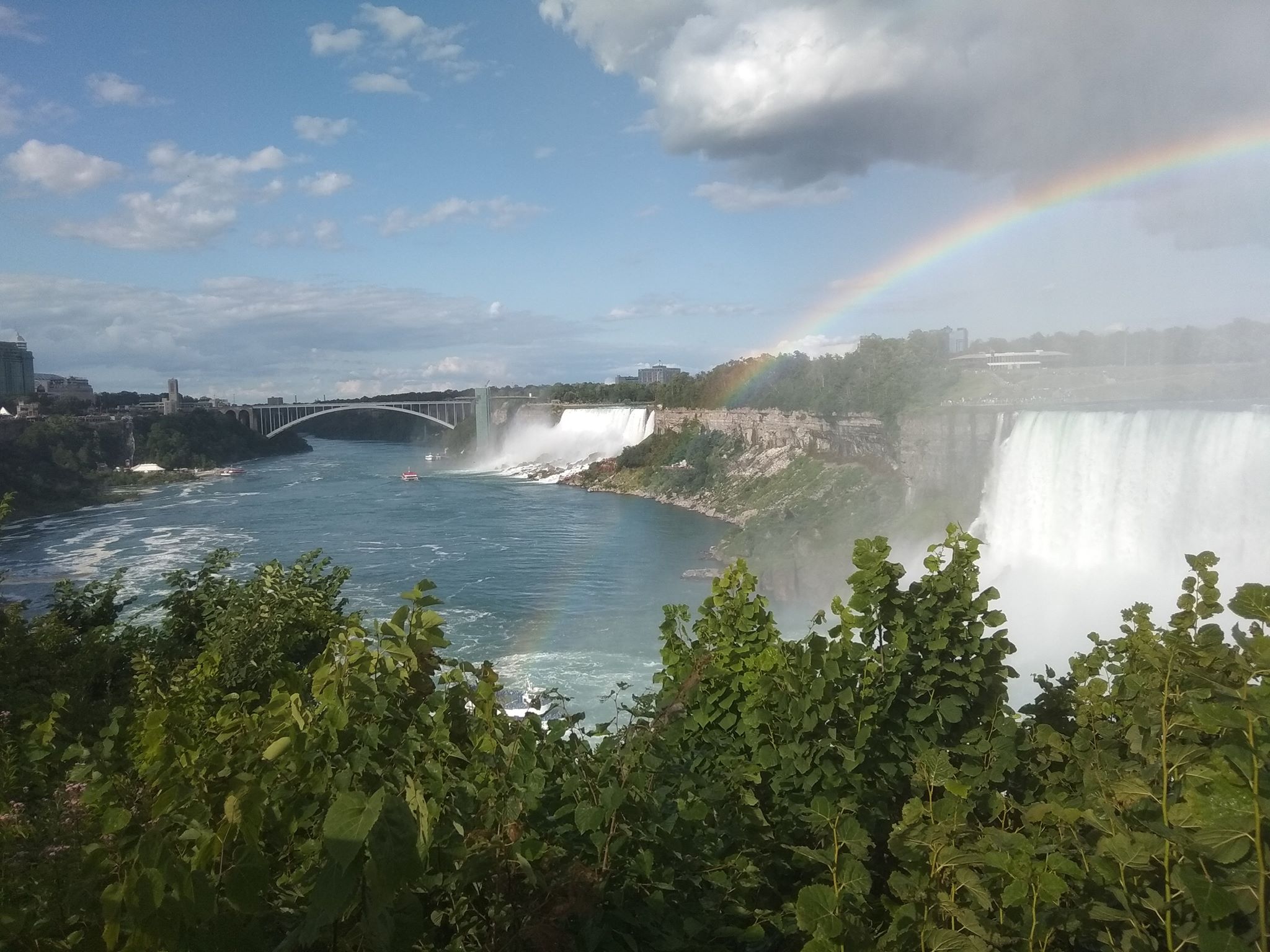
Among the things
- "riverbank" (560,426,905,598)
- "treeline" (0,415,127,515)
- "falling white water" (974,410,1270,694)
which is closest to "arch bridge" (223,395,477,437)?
"treeline" (0,415,127,515)

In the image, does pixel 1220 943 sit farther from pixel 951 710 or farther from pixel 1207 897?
pixel 951 710

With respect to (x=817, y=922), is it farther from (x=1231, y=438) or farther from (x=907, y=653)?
(x=1231, y=438)

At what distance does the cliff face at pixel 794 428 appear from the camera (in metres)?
21.0

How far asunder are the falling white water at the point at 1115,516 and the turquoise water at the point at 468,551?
15.7 ft

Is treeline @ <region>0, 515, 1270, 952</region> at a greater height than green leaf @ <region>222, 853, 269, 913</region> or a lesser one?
lesser

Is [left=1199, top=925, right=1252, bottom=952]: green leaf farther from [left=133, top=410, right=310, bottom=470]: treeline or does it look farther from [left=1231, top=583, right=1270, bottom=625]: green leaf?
[left=133, top=410, right=310, bottom=470]: treeline

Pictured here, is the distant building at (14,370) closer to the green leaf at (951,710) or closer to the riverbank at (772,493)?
the riverbank at (772,493)

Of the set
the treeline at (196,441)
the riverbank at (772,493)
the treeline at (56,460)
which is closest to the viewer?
the riverbank at (772,493)

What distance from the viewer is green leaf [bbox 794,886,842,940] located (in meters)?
0.82

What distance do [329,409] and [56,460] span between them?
11.8 m

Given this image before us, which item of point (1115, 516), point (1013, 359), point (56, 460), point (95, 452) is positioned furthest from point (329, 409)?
point (1115, 516)

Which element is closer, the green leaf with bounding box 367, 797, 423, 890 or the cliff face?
the green leaf with bounding box 367, 797, 423, 890

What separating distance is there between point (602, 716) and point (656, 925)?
7.23 metres

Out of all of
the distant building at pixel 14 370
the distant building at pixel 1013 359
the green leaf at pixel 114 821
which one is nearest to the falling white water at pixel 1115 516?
the green leaf at pixel 114 821
